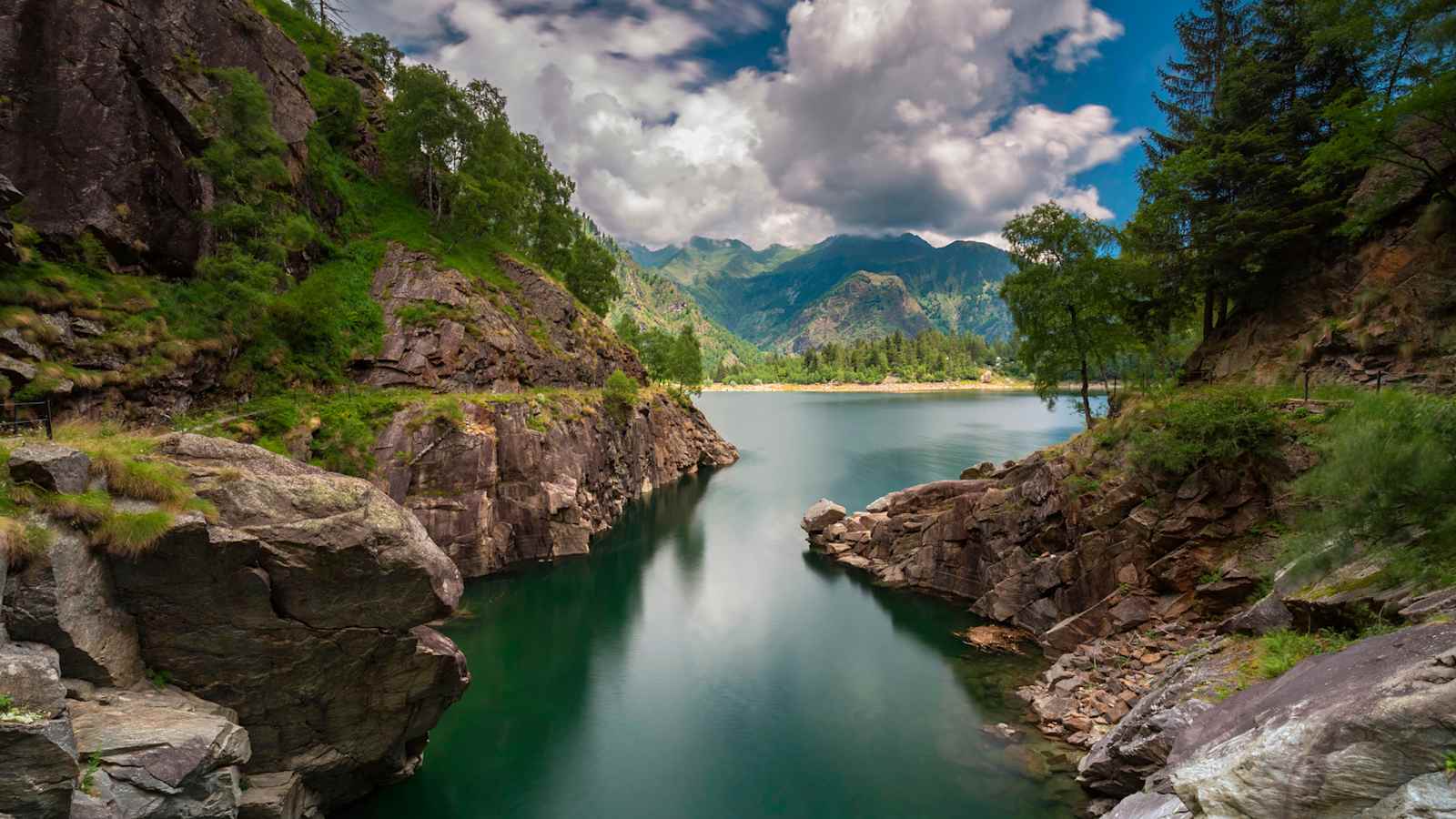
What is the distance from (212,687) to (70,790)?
4213 mm

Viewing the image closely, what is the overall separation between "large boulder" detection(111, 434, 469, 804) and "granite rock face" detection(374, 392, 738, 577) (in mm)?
20111

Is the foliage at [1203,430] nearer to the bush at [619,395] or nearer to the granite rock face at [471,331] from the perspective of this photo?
the bush at [619,395]

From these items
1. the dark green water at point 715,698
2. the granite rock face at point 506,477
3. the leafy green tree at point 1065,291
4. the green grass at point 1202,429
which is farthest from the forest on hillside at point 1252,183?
the granite rock face at point 506,477

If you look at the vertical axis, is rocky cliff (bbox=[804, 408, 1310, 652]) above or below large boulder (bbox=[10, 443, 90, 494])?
below

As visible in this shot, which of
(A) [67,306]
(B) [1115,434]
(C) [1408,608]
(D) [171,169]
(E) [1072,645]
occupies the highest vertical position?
(D) [171,169]

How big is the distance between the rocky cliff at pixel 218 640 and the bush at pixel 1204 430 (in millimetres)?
27059

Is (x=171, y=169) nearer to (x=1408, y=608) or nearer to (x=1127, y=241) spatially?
(x=1408, y=608)

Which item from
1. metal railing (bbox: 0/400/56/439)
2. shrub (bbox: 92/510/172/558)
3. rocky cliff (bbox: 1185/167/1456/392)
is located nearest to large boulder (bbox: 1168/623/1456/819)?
rocky cliff (bbox: 1185/167/1456/392)

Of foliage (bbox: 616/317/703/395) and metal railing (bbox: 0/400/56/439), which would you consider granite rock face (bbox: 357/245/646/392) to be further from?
foliage (bbox: 616/317/703/395)

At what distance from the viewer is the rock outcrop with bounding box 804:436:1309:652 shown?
74.5 ft

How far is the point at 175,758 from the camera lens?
10281mm

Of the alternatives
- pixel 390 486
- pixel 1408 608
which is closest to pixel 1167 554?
pixel 1408 608

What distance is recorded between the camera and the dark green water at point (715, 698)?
18.1m

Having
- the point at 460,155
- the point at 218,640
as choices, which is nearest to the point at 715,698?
the point at 218,640
